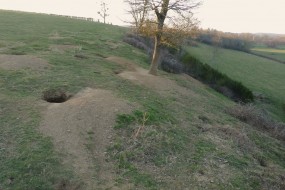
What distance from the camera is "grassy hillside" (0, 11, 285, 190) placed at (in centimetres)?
1023

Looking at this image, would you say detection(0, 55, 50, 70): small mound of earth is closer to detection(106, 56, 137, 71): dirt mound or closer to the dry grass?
detection(106, 56, 137, 71): dirt mound

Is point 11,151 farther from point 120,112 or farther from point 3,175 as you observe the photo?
point 120,112

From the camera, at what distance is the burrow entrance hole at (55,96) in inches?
580

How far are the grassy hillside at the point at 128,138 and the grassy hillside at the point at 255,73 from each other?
59.9ft

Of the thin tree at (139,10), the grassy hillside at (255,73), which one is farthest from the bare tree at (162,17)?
the grassy hillside at (255,73)

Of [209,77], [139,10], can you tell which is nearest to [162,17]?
[139,10]

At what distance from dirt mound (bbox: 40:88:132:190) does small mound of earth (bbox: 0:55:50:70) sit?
455cm

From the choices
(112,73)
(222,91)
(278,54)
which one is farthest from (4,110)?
(278,54)

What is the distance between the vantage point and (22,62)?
18.5 metres

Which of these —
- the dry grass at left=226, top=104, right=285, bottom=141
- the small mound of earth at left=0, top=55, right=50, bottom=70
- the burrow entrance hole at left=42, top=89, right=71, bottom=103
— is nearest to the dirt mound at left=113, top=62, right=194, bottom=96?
the dry grass at left=226, top=104, right=285, bottom=141

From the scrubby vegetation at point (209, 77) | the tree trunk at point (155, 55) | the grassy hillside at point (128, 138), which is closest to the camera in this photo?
the grassy hillside at point (128, 138)

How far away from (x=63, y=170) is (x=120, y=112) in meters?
4.06

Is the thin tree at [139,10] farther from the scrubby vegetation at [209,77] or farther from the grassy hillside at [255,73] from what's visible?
the grassy hillside at [255,73]

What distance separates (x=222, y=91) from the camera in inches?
1202
